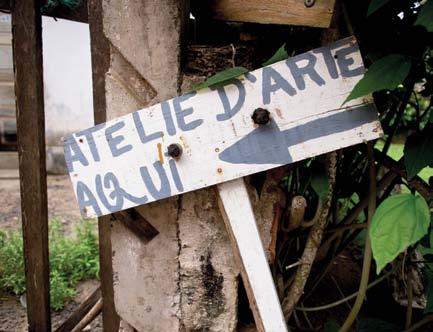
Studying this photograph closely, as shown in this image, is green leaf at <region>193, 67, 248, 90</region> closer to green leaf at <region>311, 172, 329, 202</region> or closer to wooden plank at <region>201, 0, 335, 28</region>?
wooden plank at <region>201, 0, 335, 28</region>

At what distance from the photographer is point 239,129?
0.90 meters

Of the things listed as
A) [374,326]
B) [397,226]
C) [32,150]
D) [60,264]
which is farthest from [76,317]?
[397,226]

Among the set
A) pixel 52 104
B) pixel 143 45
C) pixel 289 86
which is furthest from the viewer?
pixel 52 104

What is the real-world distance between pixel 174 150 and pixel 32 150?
60 centimetres

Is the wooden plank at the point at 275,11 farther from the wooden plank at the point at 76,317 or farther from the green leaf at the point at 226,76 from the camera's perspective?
the wooden plank at the point at 76,317

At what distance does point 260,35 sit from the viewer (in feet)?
3.46

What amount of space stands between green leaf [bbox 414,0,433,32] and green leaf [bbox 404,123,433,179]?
259 millimetres

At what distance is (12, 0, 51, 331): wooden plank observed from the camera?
1.20 metres

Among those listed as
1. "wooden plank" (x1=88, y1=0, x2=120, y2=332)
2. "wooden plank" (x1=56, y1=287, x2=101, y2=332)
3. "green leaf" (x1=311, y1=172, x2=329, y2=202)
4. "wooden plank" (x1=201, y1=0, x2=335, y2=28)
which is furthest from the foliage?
"wooden plank" (x1=201, y1=0, x2=335, y2=28)

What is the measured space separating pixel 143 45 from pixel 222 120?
28cm

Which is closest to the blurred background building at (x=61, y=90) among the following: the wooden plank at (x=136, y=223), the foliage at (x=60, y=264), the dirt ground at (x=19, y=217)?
the dirt ground at (x=19, y=217)

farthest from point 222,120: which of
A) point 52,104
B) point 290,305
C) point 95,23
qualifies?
point 52,104

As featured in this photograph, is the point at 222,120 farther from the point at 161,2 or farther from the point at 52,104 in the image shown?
the point at 52,104

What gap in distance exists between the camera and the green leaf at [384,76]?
2.59 ft
